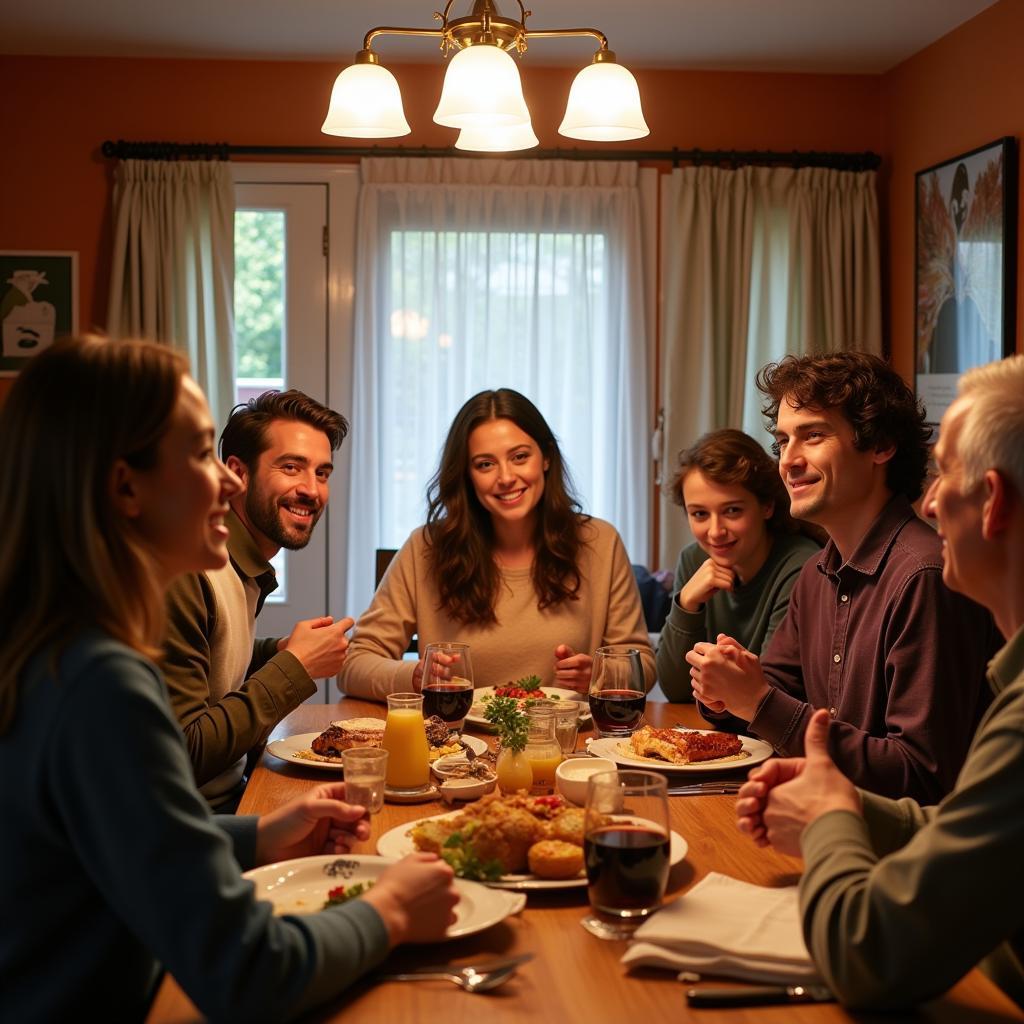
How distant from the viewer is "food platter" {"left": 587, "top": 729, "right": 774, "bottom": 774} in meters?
1.95

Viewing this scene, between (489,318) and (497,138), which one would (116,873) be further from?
(489,318)

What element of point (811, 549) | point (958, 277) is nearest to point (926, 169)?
point (958, 277)

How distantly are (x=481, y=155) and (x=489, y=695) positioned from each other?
3.13 metres

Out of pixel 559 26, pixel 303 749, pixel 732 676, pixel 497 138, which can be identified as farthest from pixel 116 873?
pixel 559 26

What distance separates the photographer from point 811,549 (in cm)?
291

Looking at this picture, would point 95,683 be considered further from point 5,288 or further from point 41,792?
point 5,288

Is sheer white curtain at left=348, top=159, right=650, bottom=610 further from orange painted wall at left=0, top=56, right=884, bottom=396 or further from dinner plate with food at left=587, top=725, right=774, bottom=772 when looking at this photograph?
dinner plate with food at left=587, top=725, right=774, bottom=772

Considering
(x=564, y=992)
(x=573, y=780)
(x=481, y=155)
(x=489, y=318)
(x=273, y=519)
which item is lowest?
(x=564, y=992)

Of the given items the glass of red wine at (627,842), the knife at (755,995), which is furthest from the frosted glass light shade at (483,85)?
the knife at (755,995)

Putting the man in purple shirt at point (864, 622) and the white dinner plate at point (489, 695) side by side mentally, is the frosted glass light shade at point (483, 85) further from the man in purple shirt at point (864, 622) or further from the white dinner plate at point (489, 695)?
the white dinner plate at point (489, 695)

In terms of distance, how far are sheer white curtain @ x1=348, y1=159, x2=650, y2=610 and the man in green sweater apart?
3.72 meters

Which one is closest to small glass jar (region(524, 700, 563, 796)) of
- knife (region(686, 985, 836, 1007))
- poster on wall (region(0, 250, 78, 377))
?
knife (region(686, 985, 836, 1007))

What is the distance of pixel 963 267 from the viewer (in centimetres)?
443

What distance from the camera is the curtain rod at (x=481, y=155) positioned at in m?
4.91
